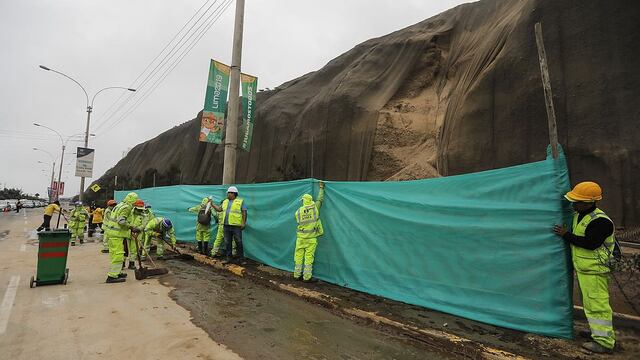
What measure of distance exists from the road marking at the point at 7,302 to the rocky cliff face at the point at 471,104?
406 inches

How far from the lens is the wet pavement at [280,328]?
385 centimetres

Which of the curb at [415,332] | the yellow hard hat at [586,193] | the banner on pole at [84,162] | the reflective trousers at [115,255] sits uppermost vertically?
the banner on pole at [84,162]

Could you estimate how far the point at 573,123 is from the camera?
8.55 metres

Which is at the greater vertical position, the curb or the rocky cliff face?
the rocky cliff face

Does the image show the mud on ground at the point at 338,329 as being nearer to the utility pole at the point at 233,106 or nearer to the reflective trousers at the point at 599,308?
the reflective trousers at the point at 599,308

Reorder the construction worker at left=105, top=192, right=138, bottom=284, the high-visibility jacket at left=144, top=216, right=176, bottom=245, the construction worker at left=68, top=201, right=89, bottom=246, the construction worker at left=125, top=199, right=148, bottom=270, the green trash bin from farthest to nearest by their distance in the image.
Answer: the construction worker at left=68, top=201, right=89, bottom=246
the high-visibility jacket at left=144, top=216, right=176, bottom=245
the construction worker at left=125, top=199, right=148, bottom=270
the construction worker at left=105, top=192, right=138, bottom=284
the green trash bin

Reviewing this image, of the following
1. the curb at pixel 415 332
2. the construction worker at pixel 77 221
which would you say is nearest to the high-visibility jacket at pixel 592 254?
the curb at pixel 415 332

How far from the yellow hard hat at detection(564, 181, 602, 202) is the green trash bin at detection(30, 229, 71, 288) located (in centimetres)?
804

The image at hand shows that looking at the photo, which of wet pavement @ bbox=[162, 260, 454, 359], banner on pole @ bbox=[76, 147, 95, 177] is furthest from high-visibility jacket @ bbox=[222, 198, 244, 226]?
banner on pole @ bbox=[76, 147, 95, 177]

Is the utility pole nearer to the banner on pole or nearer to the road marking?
the road marking

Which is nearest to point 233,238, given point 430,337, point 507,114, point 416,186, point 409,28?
point 416,186

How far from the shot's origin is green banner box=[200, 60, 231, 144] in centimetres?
1109

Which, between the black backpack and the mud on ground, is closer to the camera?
the mud on ground

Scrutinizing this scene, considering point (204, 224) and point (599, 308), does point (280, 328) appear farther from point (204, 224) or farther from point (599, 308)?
point (204, 224)
